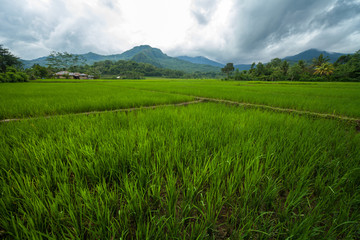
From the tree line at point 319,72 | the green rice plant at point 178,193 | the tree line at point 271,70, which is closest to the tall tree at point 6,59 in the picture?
the tree line at point 271,70

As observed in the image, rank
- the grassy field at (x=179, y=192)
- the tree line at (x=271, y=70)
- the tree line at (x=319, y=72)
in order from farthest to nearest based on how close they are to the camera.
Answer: the tree line at (x=319, y=72) → the tree line at (x=271, y=70) → the grassy field at (x=179, y=192)

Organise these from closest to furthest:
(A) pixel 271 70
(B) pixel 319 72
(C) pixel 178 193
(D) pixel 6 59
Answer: (C) pixel 178 193
(D) pixel 6 59
(B) pixel 319 72
(A) pixel 271 70

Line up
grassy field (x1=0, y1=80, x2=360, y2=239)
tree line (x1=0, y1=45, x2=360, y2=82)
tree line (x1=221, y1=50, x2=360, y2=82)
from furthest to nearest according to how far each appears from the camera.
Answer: tree line (x1=221, y1=50, x2=360, y2=82)
tree line (x1=0, y1=45, x2=360, y2=82)
grassy field (x1=0, y1=80, x2=360, y2=239)

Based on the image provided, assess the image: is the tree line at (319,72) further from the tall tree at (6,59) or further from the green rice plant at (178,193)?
the tall tree at (6,59)

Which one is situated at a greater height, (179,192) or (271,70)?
(271,70)

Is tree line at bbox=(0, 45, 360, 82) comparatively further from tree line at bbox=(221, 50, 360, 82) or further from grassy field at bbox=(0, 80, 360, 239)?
grassy field at bbox=(0, 80, 360, 239)

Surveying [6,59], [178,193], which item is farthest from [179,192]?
[6,59]

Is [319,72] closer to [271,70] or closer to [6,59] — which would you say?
[271,70]

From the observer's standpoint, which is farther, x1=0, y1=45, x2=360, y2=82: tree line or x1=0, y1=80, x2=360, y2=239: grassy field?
x1=0, y1=45, x2=360, y2=82: tree line

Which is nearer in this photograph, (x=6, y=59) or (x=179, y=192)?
(x=179, y=192)

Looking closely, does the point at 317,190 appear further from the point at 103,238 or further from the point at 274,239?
the point at 103,238

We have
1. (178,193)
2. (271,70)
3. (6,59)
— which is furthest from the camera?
(271,70)

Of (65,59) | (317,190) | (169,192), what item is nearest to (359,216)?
(317,190)

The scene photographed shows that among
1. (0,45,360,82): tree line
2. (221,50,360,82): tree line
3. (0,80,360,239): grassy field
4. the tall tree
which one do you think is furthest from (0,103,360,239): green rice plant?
the tall tree
